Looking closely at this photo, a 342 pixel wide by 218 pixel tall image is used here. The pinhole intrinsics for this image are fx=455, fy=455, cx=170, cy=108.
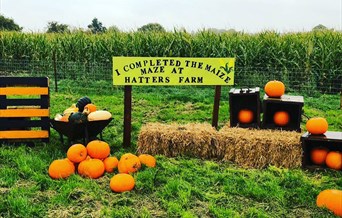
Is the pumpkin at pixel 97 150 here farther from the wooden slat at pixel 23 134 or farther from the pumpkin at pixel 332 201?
the pumpkin at pixel 332 201

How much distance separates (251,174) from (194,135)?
3.29ft

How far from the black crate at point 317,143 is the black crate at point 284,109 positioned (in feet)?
2.10

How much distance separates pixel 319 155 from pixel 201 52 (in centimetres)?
813

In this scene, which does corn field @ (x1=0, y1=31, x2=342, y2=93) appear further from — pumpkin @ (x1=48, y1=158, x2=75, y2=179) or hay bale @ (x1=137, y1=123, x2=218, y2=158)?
pumpkin @ (x1=48, y1=158, x2=75, y2=179)

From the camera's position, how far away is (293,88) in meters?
11.8

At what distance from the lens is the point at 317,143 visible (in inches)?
231

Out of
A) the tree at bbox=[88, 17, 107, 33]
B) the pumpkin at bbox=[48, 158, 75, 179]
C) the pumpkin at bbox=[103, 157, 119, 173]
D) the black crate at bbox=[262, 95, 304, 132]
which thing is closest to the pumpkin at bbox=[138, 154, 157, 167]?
the pumpkin at bbox=[103, 157, 119, 173]

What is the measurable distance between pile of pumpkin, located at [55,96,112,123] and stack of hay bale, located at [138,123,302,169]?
1.93 feet

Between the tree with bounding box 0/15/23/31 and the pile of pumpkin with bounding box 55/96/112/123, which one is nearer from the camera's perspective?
the pile of pumpkin with bounding box 55/96/112/123

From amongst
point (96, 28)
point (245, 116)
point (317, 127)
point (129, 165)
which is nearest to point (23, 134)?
point (129, 165)

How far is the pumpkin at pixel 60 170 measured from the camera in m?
4.98

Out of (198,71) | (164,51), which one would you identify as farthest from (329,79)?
(198,71)

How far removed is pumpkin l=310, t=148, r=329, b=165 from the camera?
568 centimetres

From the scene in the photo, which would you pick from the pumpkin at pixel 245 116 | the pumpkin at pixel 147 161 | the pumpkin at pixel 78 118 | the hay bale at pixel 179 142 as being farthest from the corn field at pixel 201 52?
the pumpkin at pixel 147 161
